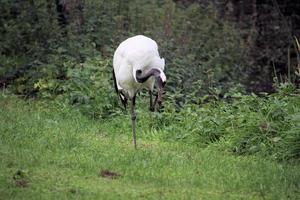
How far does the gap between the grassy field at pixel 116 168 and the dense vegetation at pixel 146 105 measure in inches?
0.8

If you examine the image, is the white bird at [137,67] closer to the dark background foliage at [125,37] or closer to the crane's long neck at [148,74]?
the crane's long neck at [148,74]

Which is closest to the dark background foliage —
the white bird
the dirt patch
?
the white bird

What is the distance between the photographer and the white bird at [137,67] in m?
8.78

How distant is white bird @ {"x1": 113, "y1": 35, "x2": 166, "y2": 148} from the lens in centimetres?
878

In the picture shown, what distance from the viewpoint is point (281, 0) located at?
17.0 m

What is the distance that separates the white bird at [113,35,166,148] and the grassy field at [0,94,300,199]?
2.41 ft

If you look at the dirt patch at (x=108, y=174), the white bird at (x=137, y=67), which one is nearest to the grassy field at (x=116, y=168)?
the dirt patch at (x=108, y=174)

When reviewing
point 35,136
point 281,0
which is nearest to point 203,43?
point 281,0

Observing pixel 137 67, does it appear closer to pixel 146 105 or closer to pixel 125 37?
pixel 146 105

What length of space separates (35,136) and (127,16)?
5410 millimetres

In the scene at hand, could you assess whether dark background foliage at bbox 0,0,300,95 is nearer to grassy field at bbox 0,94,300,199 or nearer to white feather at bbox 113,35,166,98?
white feather at bbox 113,35,166,98

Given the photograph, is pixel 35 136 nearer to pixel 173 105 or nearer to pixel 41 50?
pixel 173 105

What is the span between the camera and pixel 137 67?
8867 mm

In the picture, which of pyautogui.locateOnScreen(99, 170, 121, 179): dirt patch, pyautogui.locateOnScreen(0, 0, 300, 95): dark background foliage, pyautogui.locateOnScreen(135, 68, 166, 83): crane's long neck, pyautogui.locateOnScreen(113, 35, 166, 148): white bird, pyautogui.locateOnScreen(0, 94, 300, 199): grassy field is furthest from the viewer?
pyautogui.locateOnScreen(0, 0, 300, 95): dark background foliage
